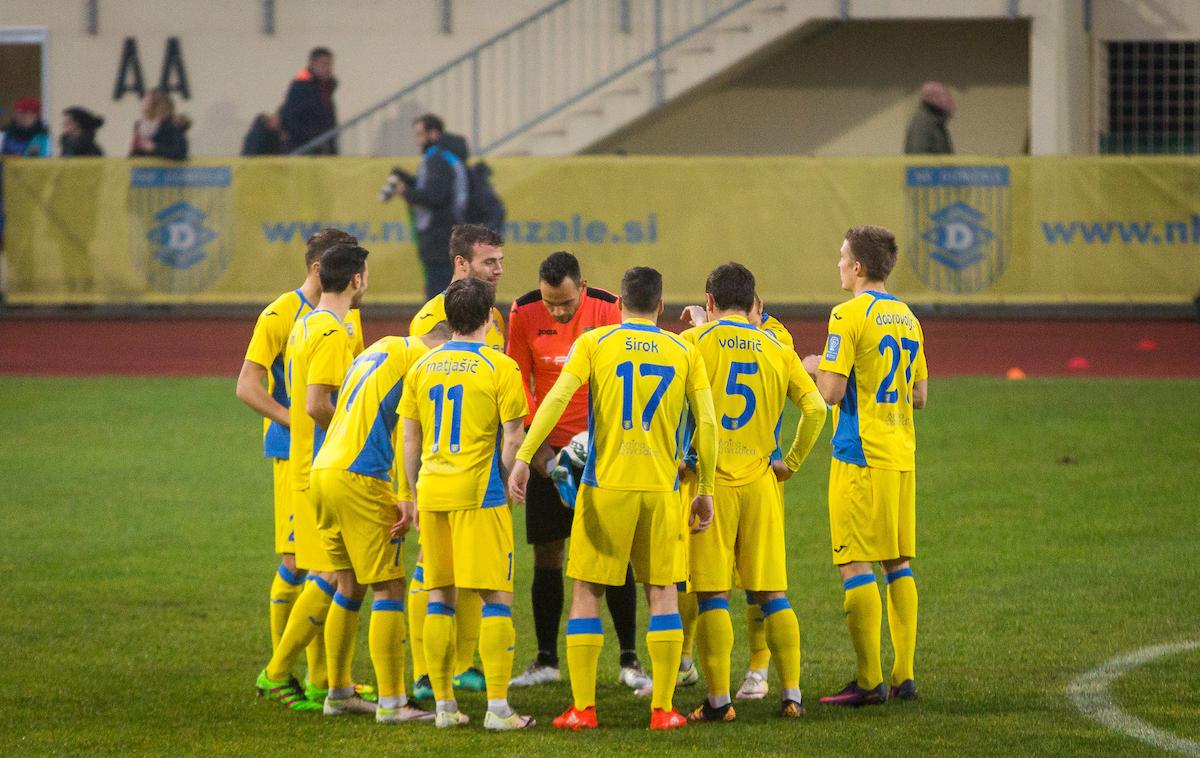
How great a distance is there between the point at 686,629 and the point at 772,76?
19933 mm

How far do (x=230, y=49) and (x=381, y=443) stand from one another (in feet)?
68.7

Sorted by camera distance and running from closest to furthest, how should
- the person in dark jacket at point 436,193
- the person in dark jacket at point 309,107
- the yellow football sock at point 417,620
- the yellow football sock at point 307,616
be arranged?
the yellow football sock at point 307,616, the yellow football sock at point 417,620, the person in dark jacket at point 436,193, the person in dark jacket at point 309,107

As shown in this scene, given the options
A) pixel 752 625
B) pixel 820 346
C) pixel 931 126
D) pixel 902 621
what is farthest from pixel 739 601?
pixel 931 126

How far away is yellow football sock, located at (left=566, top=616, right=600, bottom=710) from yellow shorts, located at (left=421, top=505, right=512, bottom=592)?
336 mm

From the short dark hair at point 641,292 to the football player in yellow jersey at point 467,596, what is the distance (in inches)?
32.6

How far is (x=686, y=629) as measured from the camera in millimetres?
7449

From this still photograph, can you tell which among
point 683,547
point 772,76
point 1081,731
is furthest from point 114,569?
point 772,76

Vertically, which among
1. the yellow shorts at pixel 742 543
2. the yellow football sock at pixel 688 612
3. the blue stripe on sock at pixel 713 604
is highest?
the yellow shorts at pixel 742 543

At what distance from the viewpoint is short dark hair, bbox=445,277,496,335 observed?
6.59m

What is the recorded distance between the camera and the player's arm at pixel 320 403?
6.89 meters

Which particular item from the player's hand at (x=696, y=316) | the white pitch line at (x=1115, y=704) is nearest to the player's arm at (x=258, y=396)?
the player's hand at (x=696, y=316)

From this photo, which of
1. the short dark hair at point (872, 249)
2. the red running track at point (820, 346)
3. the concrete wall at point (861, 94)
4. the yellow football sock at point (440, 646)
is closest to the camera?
the yellow football sock at point (440, 646)

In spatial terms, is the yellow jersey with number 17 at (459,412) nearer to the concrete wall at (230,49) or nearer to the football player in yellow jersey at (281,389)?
the football player in yellow jersey at (281,389)

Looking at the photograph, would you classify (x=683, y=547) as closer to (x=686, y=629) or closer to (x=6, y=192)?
(x=686, y=629)
